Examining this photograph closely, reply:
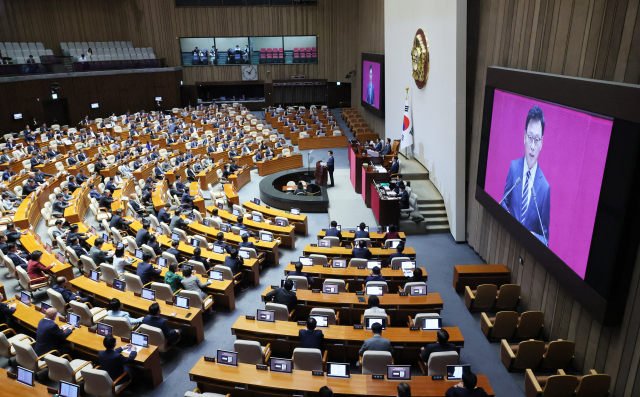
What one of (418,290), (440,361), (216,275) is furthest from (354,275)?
(440,361)

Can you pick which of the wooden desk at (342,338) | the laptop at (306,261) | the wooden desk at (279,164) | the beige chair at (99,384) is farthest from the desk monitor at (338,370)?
the wooden desk at (279,164)

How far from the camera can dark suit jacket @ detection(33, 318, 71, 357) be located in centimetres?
639

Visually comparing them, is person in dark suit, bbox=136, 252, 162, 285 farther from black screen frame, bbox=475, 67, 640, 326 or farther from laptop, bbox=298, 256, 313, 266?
black screen frame, bbox=475, 67, 640, 326

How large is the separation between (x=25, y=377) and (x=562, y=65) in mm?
8715

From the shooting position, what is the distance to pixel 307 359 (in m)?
5.88

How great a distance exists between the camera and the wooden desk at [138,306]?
23.8 ft

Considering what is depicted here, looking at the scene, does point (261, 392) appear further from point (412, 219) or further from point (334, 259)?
point (412, 219)

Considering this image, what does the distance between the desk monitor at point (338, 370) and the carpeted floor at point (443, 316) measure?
161 centimetres

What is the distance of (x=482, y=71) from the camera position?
9938mm

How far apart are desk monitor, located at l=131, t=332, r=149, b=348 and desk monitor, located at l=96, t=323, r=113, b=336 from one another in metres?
0.40

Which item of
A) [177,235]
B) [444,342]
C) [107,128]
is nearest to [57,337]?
[177,235]

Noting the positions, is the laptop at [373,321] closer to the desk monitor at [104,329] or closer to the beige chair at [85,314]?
the desk monitor at [104,329]

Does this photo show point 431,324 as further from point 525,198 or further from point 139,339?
point 139,339

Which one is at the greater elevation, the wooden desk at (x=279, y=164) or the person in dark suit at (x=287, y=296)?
the person in dark suit at (x=287, y=296)
